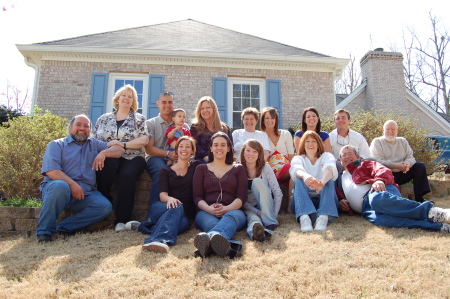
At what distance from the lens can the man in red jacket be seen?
10.6 feet

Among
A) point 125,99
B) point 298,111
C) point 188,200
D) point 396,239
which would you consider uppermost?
point 298,111

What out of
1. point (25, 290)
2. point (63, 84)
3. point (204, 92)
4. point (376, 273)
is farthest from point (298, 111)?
point (25, 290)

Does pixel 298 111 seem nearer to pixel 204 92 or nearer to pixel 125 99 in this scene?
pixel 204 92

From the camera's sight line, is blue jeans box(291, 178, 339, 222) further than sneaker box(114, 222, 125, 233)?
No

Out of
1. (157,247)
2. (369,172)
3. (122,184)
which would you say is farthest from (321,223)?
(122,184)

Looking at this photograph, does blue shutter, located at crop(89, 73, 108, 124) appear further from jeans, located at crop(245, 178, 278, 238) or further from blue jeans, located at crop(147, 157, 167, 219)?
jeans, located at crop(245, 178, 278, 238)

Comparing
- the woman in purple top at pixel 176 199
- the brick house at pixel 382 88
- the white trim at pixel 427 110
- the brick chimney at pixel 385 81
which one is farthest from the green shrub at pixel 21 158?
the white trim at pixel 427 110

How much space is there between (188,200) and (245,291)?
1.70 m

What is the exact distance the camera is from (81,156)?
Result: 3.69 meters

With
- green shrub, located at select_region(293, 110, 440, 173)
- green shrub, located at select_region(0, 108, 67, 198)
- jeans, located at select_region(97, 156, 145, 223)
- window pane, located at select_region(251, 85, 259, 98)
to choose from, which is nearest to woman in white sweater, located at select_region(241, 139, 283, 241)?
jeans, located at select_region(97, 156, 145, 223)

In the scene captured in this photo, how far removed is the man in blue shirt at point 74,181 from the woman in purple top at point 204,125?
98 centimetres

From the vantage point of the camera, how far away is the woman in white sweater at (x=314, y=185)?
349cm

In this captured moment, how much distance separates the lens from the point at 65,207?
140 inches

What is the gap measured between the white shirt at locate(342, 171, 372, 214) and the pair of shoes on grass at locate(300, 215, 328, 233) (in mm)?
571
